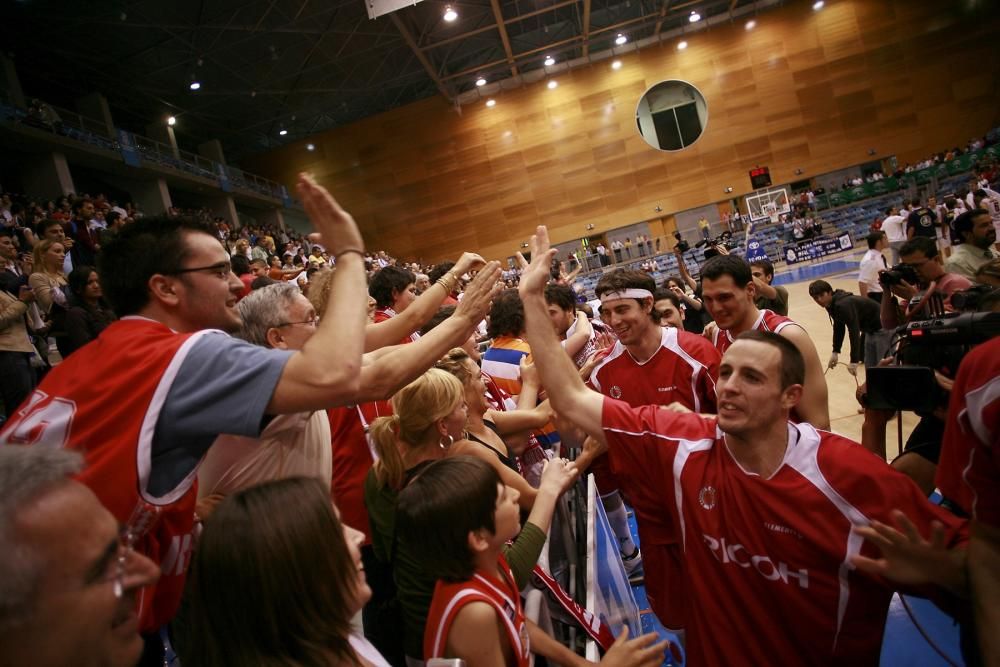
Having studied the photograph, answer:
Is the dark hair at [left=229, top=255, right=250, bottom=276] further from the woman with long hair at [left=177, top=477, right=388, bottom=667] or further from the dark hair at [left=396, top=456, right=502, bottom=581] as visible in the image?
the woman with long hair at [left=177, top=477, right=388, bottom=667]

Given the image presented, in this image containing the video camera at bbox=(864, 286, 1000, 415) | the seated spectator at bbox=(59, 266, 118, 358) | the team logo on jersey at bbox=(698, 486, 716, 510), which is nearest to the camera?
the video camera at bbox=(864, 286, 1000, 415)

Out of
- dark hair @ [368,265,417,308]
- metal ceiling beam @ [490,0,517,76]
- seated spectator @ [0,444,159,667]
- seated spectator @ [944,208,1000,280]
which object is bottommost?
seated spectator @ [944,208,1000,280]

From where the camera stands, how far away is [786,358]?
203cm

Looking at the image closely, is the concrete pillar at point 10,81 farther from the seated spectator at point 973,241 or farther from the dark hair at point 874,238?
the seated spectator at point 973,241

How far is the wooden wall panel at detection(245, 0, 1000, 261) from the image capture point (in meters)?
23.1

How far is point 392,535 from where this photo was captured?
1.94m

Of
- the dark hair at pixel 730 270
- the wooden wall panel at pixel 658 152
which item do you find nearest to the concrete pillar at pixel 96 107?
the wooden wall panel at pixel 658 152

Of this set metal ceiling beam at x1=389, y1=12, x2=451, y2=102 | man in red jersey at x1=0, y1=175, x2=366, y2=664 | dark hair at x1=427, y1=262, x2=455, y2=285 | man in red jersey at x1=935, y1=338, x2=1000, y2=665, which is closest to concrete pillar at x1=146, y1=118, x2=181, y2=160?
metal ceiling beam at x1=389, y1=12, x2=451, y2=102

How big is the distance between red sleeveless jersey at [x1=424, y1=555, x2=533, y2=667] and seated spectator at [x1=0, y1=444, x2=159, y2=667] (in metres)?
0.81

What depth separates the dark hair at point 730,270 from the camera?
3.22 meters

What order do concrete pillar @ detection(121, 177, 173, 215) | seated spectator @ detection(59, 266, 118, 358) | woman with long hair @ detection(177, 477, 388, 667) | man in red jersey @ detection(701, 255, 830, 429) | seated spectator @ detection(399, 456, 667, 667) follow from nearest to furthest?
1. woman with long hair @ detection(177, 477, 388, 667)
2. seated spectator @ detection(399, 456, 667, 667)
3. man in red jersey @ detection(701, 255, 830, 429)
4. seated spectator @ detection(59, 266, 118, 358)
5. concrete pillar @ detection(121, 177, 173, 215)

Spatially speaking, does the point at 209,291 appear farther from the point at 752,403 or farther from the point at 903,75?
the point at 903,75

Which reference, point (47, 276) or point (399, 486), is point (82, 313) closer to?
point (47, 276)

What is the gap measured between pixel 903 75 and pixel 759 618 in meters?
29.9
